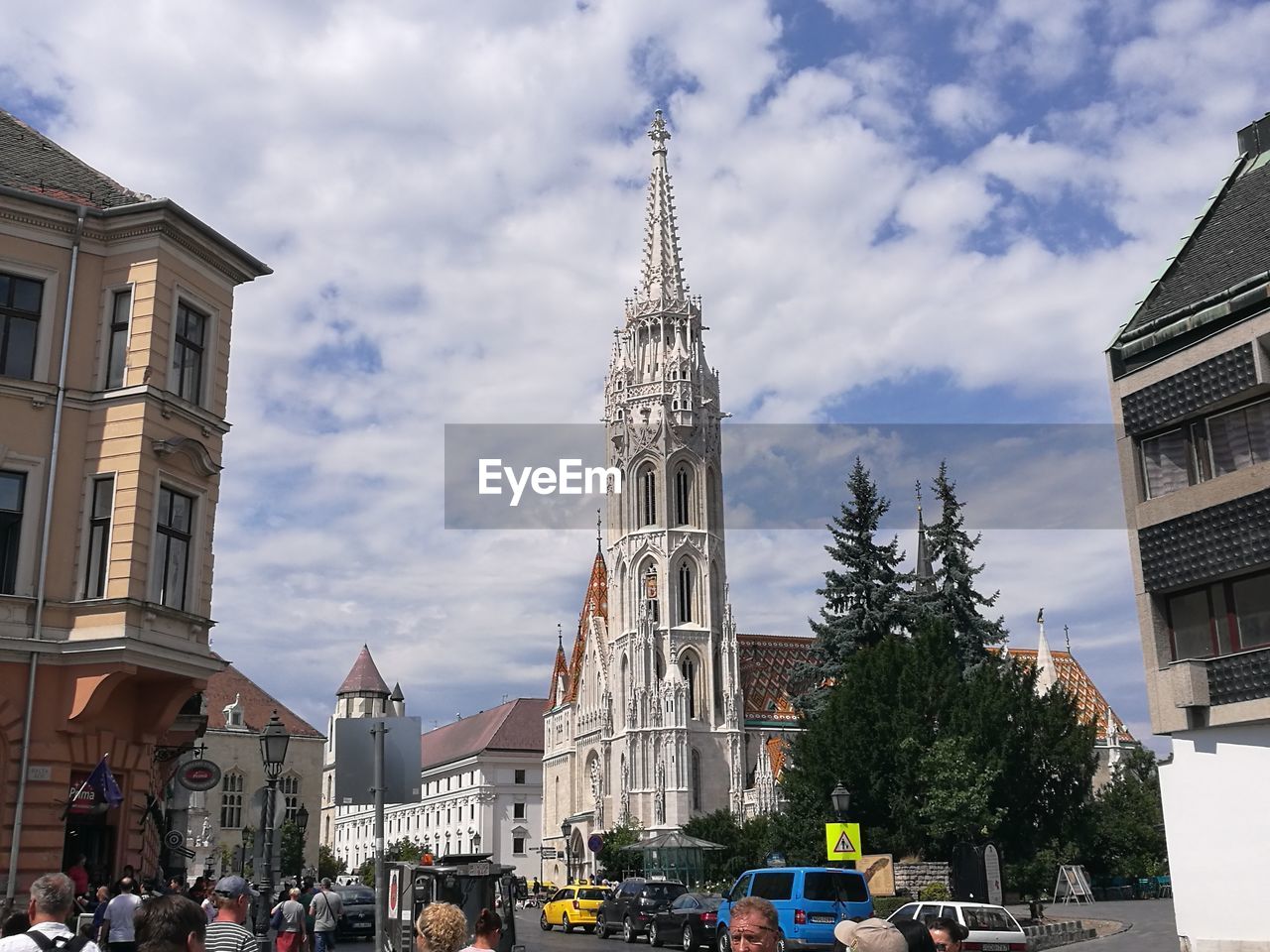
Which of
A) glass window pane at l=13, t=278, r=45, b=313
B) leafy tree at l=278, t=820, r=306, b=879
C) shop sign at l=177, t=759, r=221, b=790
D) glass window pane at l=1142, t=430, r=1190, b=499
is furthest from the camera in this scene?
leafy tree at l=278, t=820, r=306, b=879

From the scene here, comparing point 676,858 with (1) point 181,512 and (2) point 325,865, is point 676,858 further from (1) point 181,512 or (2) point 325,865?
(1) point 181,512

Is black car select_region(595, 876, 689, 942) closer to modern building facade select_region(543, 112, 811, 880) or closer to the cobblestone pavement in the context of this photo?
the cobblestone pavement

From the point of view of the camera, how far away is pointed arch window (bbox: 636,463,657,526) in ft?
309

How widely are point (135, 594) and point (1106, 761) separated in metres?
94.9

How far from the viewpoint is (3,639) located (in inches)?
688

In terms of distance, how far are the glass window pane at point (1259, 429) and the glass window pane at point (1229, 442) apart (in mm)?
101

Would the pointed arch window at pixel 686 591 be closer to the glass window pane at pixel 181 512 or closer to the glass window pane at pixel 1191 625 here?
the glass window pane at pixel 1191 625

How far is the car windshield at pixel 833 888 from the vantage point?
23.2 metres

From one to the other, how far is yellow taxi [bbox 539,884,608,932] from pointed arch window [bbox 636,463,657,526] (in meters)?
50.3

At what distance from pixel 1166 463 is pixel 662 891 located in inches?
735

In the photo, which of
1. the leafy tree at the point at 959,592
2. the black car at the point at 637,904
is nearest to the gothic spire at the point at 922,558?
the leafy tree at the point at 959,592

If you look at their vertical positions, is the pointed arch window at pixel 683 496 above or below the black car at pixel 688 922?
above

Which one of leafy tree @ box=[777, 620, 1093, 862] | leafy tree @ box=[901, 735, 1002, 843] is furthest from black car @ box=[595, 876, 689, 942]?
leafy tree @ box=[777, 620, 1093, 862]

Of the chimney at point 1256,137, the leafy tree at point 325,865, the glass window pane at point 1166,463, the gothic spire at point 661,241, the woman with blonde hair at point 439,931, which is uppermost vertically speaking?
→ the gothic spire at point 661,241
